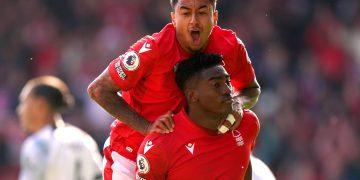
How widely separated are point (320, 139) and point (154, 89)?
299 inches

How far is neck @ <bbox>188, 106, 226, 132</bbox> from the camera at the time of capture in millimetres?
6348

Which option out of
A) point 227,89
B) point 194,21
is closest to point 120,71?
point 194,21

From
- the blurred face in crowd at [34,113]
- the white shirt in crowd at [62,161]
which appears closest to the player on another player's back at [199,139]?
the white shirt in crowd at [62,161]

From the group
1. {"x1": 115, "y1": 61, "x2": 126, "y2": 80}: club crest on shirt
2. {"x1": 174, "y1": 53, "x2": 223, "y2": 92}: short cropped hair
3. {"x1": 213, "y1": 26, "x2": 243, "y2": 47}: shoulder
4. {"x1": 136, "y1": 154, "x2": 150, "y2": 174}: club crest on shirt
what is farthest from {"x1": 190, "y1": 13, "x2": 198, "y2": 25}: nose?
{"x1": 136, "y1": 154, "x2": 150, "y2": 174}: club crest on shirt

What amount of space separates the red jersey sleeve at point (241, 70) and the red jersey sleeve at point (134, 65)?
57cm

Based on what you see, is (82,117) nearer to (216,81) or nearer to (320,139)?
(320,139)

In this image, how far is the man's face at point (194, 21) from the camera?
6289mm

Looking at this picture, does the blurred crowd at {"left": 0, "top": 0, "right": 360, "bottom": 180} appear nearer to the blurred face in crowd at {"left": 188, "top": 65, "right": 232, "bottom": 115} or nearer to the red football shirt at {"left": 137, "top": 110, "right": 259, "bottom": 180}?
the red football shirt at {"left": 137, "top": 110, "right": 259, "bottom": 180}

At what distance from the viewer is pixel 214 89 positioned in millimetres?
6199

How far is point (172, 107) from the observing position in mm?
6477

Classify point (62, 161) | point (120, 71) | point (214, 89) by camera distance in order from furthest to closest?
point (62, 161) → point (120, 71) → point (214, 89)

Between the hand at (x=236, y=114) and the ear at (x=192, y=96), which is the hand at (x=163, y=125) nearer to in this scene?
the ear at (x=192, y=96)

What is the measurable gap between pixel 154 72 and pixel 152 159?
505 millimetres

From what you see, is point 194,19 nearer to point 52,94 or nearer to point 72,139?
point 72,139
